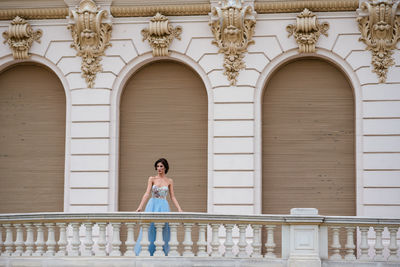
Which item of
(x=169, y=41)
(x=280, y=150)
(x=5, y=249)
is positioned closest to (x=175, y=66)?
(x=169, y=41)

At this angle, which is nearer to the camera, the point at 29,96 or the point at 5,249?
the point at 5,249

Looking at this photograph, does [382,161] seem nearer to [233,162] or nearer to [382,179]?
[382,179]

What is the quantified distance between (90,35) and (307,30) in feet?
19.0

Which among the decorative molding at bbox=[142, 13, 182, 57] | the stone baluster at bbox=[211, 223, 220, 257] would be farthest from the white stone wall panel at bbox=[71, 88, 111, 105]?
the stone baluster at bbox=[211, 223, 220, 257]

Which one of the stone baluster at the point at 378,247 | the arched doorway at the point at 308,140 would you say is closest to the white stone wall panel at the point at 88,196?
the arched doorway at the point at 308,140

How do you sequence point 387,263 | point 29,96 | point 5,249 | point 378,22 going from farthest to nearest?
point 29,96
point 378,22
point 5,249
point 387,263

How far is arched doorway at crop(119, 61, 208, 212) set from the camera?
20188 mm

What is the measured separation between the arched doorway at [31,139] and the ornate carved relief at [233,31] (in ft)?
15.2

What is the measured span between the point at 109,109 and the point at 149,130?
1.22m

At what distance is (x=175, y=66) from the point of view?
67.8 feet

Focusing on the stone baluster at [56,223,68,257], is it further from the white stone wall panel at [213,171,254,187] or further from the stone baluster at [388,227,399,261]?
the stone baluster at [388,227,399,261]

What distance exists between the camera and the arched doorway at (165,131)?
2019cm

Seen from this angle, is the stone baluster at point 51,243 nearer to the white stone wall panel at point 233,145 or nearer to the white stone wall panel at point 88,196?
the white stone wall panel at point 88,196

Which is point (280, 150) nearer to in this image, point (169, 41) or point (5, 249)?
point (169, 41)
